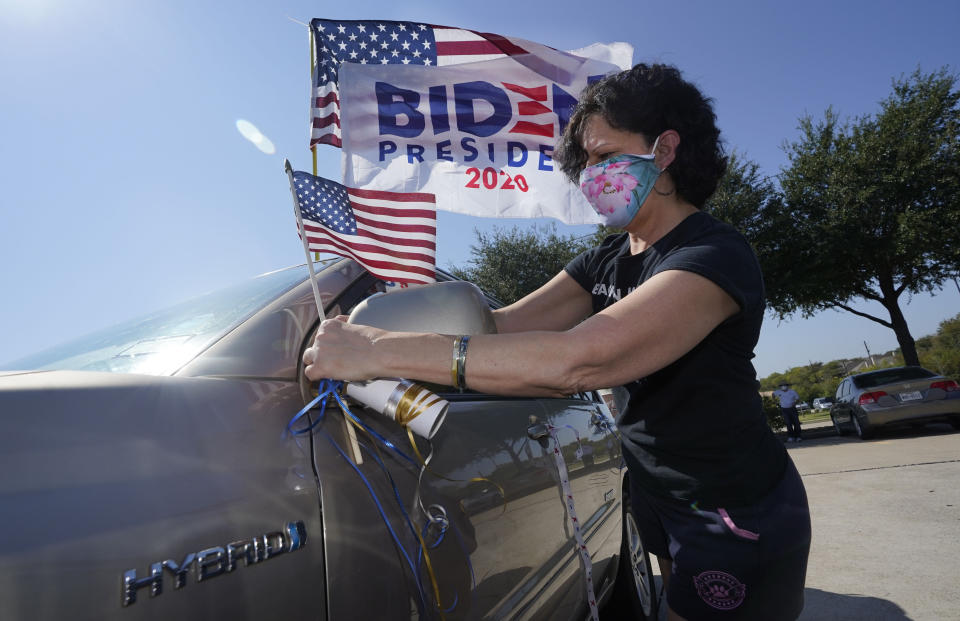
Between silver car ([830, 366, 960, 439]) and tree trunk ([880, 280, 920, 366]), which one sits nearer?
silver car ([830, 366, 960, 439])

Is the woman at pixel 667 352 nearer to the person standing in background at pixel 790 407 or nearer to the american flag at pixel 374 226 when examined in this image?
the american flag at pixel 374 226

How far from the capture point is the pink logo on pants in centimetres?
146

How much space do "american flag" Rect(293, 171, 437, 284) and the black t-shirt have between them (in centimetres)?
85

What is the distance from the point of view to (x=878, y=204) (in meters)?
15.4

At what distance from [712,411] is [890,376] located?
11.7 metres

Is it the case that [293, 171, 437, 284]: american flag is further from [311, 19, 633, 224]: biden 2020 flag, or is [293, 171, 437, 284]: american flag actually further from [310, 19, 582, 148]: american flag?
[310, 19, 582, 148]: american flag

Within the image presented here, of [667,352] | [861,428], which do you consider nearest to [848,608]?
[667,352]

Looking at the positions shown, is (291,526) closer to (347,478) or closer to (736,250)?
(347,478)

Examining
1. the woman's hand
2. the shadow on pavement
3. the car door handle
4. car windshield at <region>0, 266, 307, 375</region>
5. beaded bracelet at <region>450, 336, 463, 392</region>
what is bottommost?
the shadow on pavement

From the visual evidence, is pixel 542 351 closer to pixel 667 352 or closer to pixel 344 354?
pixel 667 352

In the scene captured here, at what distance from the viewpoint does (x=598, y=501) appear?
2736 mm

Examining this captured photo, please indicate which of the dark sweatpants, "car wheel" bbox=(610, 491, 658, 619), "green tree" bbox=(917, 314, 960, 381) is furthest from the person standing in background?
"green tree" bbox=(917, 314, 960, 381)

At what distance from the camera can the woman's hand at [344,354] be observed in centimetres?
115

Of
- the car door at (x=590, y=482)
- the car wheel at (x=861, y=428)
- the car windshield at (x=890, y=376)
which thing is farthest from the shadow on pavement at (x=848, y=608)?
the car windshield at (x=890, y=376)
